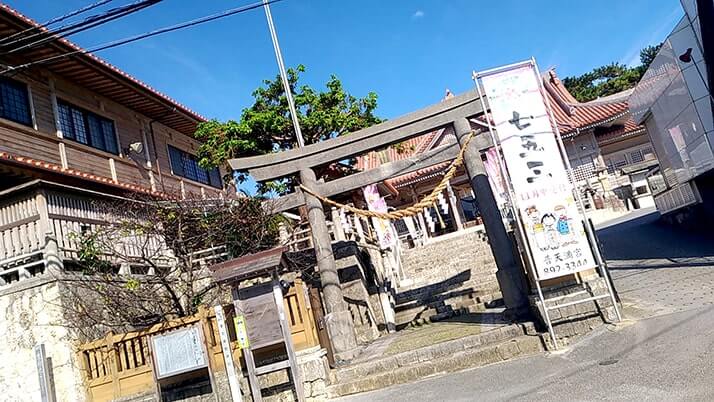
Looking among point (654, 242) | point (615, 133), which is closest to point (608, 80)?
point (615, 133)

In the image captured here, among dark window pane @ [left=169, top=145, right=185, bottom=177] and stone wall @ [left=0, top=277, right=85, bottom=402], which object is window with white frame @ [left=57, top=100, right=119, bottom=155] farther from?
stone wall @ [left=0, top=277, right=85, bottom=402]

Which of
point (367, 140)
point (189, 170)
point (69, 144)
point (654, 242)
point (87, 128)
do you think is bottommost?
point (654, 242)

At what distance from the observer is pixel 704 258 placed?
10.0 meters

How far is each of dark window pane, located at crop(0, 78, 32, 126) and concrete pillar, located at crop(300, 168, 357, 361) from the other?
A: 872cm

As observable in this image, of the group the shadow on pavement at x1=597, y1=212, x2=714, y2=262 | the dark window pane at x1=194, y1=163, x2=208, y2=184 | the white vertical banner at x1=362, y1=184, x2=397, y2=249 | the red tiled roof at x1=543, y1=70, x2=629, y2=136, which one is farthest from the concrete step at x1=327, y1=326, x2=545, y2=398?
the red tiled roof at x1=543, y1=70, x2=629, y2=136

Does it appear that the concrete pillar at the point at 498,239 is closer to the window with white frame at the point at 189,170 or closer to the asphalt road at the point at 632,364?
the asphalt road at the point at 632,364

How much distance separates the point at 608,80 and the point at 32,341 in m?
49.1

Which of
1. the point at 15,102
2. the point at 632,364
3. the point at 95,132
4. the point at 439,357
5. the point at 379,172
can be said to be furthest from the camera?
the point at 95,132

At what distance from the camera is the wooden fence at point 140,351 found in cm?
779

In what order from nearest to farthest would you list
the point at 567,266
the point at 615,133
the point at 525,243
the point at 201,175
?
the point at 567,266 < the point at 525,243 < the point at 201,175 < the point at 615,133

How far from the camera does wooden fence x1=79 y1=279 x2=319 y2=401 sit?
7.79 m

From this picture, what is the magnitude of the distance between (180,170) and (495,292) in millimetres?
14003

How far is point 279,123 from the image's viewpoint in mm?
16547

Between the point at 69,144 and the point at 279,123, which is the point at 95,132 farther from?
the point at 279,123
